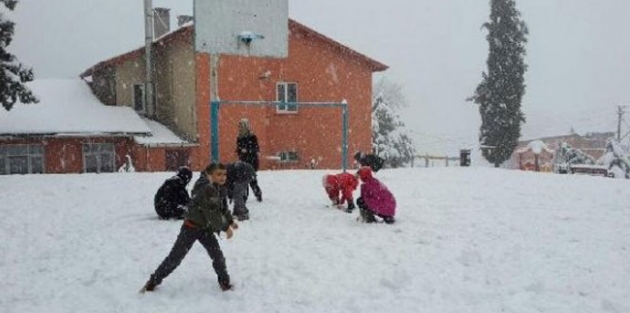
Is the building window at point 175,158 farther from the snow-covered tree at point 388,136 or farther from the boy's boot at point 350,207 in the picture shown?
the boy's boot at point 350,207

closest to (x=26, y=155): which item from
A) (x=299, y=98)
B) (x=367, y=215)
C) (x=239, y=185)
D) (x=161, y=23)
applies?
(x=161, y=23)

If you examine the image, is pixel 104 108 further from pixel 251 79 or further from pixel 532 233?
pixel 532 233

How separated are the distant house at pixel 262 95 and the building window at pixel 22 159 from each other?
458 cm

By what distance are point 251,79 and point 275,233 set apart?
19.5 meters

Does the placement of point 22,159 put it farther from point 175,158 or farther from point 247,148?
point 247,148

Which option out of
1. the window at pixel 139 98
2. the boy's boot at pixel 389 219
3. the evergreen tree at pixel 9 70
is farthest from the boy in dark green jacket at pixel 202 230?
the window at pixel 139 98

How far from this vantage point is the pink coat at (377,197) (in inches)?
366

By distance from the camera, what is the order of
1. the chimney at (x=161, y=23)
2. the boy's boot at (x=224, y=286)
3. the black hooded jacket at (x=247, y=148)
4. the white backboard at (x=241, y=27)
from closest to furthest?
the boy's boot at (x=224, y=286) < the black hooded jacket at (x=247, y=148) < the white backboard at (x=241, y=27) < the chimney at (x=161, y=23)

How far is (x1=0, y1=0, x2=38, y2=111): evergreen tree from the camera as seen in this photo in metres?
16.1

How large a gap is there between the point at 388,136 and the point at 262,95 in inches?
618

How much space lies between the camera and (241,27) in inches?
546

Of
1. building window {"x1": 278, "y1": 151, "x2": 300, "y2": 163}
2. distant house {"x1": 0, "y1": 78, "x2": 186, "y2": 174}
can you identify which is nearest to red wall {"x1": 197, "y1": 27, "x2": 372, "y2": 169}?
building window {"x1": 278, "y1": 151, "x2": 300, "y2": 163}

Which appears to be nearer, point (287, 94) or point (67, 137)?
point (67, 137)

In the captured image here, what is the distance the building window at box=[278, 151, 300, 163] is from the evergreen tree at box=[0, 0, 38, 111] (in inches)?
545
